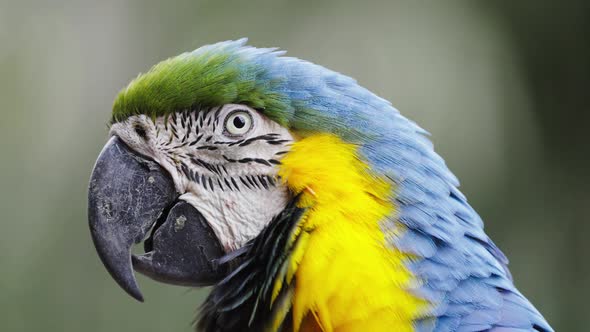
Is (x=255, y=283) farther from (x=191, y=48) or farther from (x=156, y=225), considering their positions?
(x=191, y=48)

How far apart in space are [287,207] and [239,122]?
204 mm

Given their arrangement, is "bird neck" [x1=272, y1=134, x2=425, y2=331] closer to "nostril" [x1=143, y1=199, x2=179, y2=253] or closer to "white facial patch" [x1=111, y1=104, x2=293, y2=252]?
"white facial patch" [x1=111, y1=104, x2=293, y2=252]

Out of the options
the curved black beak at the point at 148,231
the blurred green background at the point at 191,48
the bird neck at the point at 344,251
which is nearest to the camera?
the bird neck at the point at 344,251

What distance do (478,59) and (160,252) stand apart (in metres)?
2.47

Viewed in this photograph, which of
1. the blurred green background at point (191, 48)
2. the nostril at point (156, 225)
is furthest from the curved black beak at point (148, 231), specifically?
the blurred green background at point (191, 48)

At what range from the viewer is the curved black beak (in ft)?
4.38

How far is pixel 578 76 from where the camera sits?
12.6 ft

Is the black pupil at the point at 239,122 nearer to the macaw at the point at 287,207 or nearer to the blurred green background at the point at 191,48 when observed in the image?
the macaw at the point at 287,207

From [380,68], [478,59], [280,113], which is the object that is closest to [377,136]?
[280,113]

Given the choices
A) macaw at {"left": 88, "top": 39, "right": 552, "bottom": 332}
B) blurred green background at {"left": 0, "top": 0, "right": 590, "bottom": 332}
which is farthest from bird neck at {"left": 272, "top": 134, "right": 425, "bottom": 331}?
blurred green background at {"left": 0, "top": 0, "right": 590, "bottom": 332}

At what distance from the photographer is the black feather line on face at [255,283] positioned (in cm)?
124

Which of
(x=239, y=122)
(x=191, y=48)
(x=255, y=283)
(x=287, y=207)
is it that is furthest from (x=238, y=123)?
(x=191, y=48)

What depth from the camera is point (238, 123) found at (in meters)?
1.38

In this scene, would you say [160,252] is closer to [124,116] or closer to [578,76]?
[124,116]
